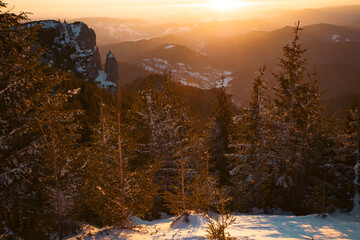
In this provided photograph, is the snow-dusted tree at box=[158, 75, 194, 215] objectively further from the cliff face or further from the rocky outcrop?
the rocky outcrop

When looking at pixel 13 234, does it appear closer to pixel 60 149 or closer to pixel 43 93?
pixel 60 149

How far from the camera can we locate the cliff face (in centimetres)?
9375

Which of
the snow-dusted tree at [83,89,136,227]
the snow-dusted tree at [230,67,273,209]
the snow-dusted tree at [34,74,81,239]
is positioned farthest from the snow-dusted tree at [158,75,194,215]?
the snow-dusted tree at [34,74,81,239]

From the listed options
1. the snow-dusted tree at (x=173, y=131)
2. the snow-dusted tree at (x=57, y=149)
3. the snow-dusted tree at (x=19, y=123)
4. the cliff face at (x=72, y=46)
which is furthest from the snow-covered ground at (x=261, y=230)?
the cliff face at (x=72, y=46)


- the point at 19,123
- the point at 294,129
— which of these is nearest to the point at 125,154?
the point at 19,123

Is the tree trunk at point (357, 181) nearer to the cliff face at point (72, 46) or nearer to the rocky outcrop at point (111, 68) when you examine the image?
the cliff face at point (72, 46)

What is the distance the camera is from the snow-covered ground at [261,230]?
10.1 m

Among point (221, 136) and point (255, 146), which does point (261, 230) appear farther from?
point (221, 136)

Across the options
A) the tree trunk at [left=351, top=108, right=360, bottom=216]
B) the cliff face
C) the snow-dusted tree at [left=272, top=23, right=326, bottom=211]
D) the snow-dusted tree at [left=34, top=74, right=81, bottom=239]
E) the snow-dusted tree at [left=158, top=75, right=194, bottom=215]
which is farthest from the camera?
the cliff face

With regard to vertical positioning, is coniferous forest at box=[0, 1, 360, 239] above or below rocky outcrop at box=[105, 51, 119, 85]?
below

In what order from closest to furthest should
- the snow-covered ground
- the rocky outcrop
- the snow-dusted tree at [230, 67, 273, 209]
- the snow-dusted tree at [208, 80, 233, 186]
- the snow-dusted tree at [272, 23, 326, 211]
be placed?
1. the snow-covered ground
2. the snow-dusted tree at [272, 23, 326, 211]
3. the snow-dusted tree at [230, 67, 273, 209]
4. the snow-dusted tree at [208, 80, 233, 186]
5. the rocky outcrop

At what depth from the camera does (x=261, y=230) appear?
11641 millimetres

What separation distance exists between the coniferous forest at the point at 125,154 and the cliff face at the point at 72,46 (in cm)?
7997

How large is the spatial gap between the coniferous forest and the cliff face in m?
80.0
